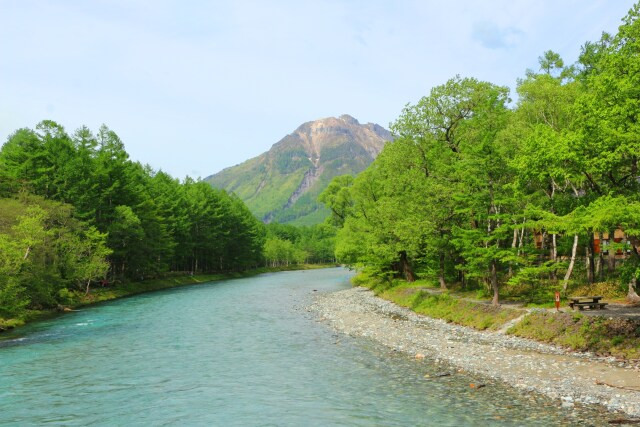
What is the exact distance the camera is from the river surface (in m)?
16.8

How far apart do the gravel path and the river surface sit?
1484mm

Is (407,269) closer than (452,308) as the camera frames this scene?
No

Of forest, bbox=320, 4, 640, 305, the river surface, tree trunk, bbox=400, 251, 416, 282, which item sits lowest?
the river surface

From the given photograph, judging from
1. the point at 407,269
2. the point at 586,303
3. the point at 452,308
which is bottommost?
the point at 452,308

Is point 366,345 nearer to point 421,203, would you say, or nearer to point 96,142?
point 421,203

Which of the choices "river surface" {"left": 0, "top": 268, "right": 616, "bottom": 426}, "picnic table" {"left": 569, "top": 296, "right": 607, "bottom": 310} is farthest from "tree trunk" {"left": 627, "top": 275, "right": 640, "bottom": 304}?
"river surface" {"left": 0, "top": 268, "right": 616, "bottom": 426}

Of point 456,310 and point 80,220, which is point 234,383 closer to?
point 456,310

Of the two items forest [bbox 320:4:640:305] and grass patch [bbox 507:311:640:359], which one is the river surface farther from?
forest [bbox 320:4:640:305]

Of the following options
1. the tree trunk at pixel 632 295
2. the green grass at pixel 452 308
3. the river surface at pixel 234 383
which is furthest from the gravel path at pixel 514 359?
the tree trunk at pixel 632 295

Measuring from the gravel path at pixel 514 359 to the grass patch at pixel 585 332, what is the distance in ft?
2.57

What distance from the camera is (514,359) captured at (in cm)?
2302

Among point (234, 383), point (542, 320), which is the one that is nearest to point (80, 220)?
point (234, 383)

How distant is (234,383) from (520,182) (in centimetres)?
2383

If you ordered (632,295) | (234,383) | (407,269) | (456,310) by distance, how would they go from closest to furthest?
(234,383)
(632,295)
(456,310)
(407,269)
